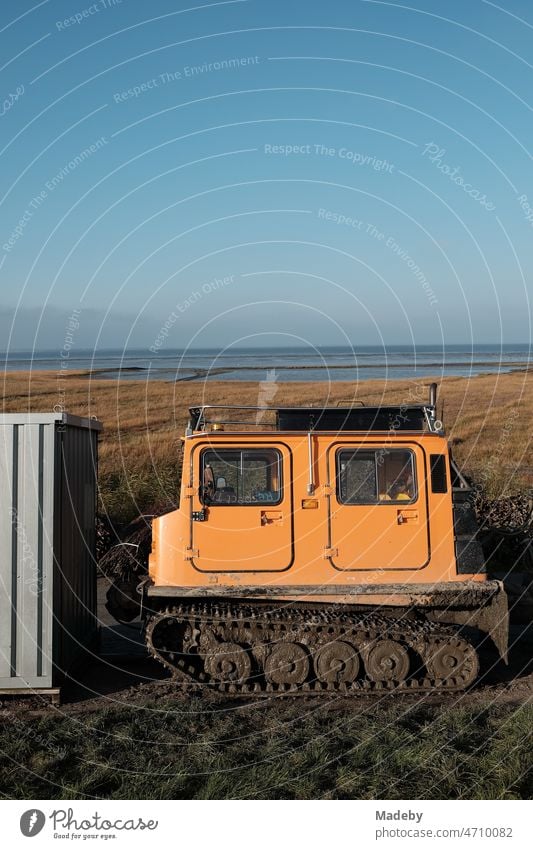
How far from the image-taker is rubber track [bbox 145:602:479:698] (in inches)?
400

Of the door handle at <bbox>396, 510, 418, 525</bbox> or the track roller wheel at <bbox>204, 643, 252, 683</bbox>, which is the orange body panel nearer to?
the door handle at <bbox>396, 510, 418, 525</bbox>

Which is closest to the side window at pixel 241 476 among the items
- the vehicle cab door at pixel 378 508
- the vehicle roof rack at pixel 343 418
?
the vehicle roof rack at pixel 343 418

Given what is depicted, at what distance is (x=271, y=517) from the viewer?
405 inches

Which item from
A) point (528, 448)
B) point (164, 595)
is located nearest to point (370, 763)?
point (164, 595)

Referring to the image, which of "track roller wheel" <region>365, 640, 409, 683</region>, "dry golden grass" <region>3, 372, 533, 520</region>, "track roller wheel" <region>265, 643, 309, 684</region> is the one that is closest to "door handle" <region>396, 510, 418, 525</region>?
"track roller wheel" <region>365, 640, 409, 683</region>

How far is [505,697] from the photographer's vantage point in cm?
1015

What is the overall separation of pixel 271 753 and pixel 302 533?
2.75 metres

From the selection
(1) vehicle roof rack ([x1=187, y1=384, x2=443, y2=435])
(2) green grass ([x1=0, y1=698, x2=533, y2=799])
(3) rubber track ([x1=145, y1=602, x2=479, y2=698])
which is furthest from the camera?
(1) vehicle roof rack ([x1=187, y1=384, x2=443, y2=435])

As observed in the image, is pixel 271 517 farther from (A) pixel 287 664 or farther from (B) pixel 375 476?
(A) pixel 287 664

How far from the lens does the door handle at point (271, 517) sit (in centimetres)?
1028

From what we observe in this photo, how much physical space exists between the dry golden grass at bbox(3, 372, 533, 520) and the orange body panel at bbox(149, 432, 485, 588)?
2177mm

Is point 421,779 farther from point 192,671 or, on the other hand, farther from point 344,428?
point 344,428

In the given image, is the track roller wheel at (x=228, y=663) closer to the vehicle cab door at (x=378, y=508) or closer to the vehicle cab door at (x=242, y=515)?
the vehicle cab door at (x=242, y=515)

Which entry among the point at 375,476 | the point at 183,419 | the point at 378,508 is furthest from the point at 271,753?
the point at 183,419
